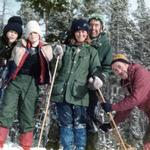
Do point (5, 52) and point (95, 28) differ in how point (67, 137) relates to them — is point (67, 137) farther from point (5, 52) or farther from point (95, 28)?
point (95, 28)

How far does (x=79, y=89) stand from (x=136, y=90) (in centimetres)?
91

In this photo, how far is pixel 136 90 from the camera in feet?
21.1

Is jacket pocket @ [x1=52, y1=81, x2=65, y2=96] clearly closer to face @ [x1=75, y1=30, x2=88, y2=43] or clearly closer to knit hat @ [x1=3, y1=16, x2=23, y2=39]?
face @ [x1=75, y1=30, x2=88, y2=43]

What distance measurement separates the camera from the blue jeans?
6.91 metres

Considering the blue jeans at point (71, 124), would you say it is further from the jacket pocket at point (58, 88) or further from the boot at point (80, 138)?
the jacket pocket at point (58, 88)

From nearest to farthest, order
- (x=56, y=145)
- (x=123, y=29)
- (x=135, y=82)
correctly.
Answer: (x=135, y=82)
(x=56, y=145)
(x=123, y=29)

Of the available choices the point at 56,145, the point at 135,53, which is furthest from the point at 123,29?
the point at 56,145

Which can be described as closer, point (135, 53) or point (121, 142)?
point (121, 142)

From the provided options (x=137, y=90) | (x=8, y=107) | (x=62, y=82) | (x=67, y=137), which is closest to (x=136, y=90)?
(x=137, y=90)

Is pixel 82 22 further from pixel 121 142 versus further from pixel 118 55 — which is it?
pixel 121 142

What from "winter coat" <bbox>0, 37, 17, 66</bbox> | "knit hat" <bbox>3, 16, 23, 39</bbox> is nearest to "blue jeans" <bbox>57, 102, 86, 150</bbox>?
"winter coat" <bbox>0, 37, 17, 66</bbox>

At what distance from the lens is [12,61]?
7.01m

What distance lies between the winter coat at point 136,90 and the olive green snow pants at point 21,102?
1.26 m

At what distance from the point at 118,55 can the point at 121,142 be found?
4.04ft
